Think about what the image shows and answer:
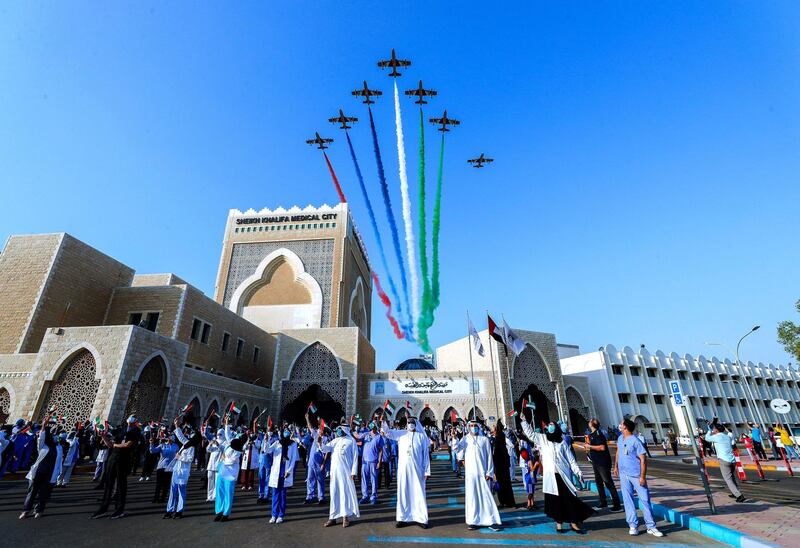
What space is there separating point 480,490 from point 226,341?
21361 millimetres

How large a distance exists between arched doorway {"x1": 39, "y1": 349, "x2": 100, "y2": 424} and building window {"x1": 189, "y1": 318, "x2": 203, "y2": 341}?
5936 mm

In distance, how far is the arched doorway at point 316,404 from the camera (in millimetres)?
24547

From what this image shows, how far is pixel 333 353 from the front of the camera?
83.8ft

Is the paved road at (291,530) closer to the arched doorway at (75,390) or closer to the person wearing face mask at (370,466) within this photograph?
the person wearing face mask at (370,466)

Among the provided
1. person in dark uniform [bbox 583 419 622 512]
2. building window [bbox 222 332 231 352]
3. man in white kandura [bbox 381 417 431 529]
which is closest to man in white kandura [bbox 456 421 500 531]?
man in white kandura [bbox 381 417 431 529]

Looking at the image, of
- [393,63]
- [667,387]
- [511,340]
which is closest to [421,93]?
[393,63]

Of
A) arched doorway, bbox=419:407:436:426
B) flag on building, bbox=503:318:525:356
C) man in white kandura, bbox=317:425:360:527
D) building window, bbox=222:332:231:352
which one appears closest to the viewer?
man in white kandura, bbox=317:425:360:527

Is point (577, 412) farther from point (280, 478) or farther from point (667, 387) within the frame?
point (280, 478)

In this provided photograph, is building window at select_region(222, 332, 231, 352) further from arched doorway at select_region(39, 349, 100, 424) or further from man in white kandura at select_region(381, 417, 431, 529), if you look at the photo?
man in white kandura at select_region(381, 417, 431, 529)

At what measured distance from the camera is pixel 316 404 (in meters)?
24.7

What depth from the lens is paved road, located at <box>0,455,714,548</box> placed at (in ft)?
16.1

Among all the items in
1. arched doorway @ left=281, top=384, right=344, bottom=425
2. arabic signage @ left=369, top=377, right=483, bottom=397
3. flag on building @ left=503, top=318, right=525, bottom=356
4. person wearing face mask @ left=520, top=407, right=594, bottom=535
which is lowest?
person wearing face mask @ left=520, top=407, right=594, bottom=535

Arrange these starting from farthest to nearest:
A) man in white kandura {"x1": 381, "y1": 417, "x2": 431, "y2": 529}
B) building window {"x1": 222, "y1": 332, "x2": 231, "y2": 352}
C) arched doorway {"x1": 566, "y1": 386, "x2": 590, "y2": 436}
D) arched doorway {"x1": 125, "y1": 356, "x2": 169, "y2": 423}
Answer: arched doorway {"x1": 566, "y1": 386, "x2": 590, "y2": 436}, building window {"x1": 222, "y1": 332, "x2": 231, "y2": 352}, arched doorway {"x1": 125, "y1": 356, "x2": 169, "y2": 423}, man in white kandura {"x1": 381, "y1": 417, "x2": 431, "y2": 529}

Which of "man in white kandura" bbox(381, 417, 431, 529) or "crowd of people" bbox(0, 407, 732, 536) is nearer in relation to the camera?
"crowd of people" bbox(0, 407, 732, 536)
